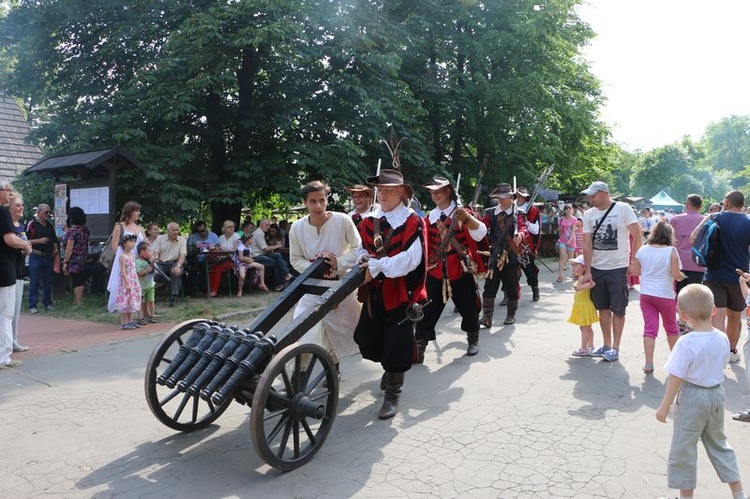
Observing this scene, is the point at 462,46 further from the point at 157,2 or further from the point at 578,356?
the point at 578,356

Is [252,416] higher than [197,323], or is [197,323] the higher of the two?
[197,323]

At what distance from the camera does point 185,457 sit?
3.96 metres

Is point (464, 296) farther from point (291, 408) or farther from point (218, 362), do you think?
point (218, 362)

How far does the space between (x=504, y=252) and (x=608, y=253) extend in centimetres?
222

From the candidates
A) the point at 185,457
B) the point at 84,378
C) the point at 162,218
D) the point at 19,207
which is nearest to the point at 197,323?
the point at 185,457

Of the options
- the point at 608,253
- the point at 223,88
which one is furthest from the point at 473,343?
the point at 223,88

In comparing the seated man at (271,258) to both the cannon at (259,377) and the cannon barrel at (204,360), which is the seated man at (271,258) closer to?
the cannon at (259,377)

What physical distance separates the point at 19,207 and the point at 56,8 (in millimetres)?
6813

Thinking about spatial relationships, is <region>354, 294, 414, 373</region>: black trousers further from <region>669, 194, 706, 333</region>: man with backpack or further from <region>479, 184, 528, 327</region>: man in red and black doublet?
<region>669, 194, 706, 333</region>: man with backpack

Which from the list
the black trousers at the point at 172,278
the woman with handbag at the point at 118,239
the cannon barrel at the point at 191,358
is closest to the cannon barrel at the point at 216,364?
the cannon barrel at the point at 191,358

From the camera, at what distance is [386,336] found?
15.7 ft

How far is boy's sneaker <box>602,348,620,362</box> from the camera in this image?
6379 millimetres

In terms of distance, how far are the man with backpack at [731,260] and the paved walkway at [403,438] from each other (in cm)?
62

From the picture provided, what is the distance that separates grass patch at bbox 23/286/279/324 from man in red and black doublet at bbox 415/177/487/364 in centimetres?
408
